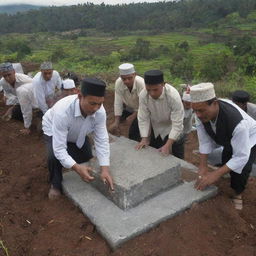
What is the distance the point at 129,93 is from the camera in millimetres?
4973

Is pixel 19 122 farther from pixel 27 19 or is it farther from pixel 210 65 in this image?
pixel 27 19

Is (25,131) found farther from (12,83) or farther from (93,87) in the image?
(93,87)

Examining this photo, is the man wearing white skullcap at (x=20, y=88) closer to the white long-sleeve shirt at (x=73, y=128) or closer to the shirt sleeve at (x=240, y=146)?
the white long-sleeve shirt at (x=73, y=128)

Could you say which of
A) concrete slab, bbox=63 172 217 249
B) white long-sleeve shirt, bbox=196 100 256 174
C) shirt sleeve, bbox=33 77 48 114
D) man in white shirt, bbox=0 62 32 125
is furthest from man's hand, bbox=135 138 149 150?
man in white shirt, bbox=0 62 32 125

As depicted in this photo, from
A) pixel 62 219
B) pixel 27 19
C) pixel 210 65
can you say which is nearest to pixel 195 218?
pixel 62 219

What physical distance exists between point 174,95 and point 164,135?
2.17ft

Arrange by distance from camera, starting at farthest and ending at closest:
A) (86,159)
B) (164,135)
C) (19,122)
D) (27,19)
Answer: (27,19)
(19,122)
(164,135)
(86,159)

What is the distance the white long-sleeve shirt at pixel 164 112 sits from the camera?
161 inches

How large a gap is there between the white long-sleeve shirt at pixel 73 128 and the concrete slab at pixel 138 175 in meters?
0.24

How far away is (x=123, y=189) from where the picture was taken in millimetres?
3121

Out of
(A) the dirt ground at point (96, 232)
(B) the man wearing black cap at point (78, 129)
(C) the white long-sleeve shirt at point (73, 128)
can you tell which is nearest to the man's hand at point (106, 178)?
(B) the man wearing black cap at point (78, 129)

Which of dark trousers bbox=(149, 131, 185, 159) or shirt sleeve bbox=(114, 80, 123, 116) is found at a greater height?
shirt sleeve bbox=(114, 80, 123, 116)

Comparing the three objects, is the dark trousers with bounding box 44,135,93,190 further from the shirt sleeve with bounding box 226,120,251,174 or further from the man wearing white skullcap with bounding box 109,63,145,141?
the shirt sleeve with bounding box 226,120,251,174

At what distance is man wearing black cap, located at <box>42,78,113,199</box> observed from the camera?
9.98ft
